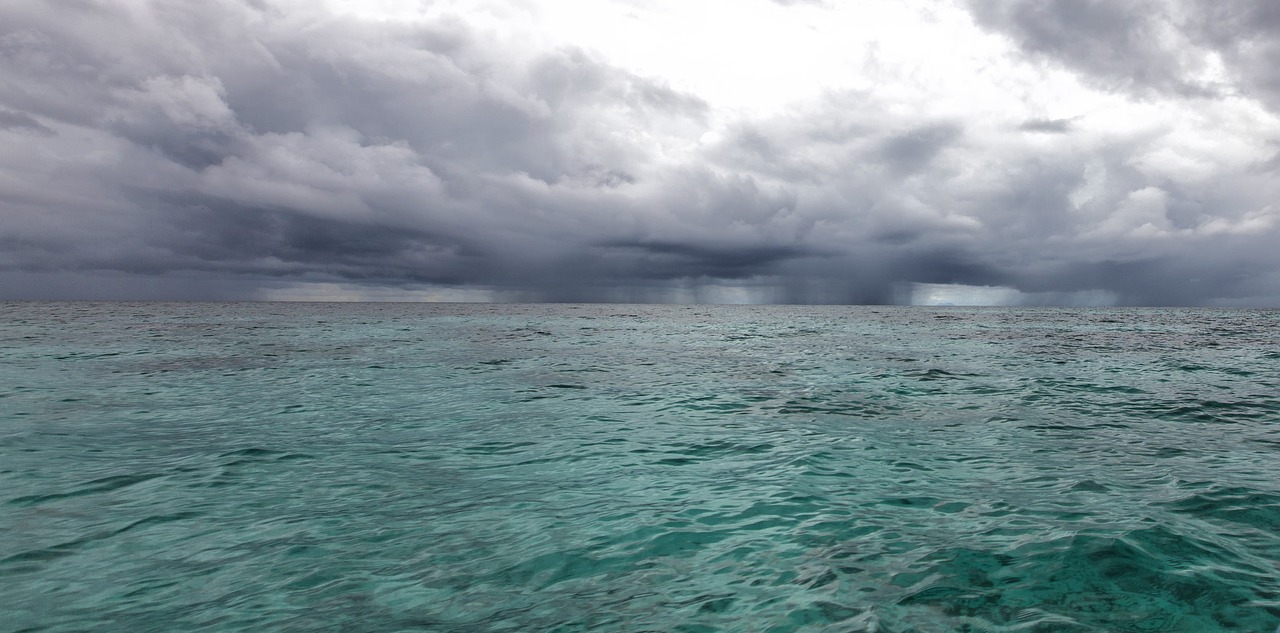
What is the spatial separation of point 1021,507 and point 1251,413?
15.0 m

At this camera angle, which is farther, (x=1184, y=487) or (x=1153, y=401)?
(x=1153, y=401)

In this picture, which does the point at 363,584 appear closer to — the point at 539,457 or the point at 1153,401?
the point at 539,457

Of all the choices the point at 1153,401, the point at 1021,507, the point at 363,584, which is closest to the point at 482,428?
the point at 363,584

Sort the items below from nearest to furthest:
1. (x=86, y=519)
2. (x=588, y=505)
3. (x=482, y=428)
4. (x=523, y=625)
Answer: (x=523, y=625)
(x=86, y=519)
(x=588, y=505)
(x=482, y=428)

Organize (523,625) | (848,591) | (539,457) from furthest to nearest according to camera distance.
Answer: (539,457), (848,591), (523,625)

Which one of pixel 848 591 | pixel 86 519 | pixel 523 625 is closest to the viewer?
pixel 523 625

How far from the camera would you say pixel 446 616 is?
259 inches

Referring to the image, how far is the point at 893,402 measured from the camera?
21.8 m

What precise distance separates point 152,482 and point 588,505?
8.41m

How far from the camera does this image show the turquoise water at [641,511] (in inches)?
268

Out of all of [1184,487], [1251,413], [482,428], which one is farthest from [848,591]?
[1251,413]

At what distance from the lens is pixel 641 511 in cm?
1024

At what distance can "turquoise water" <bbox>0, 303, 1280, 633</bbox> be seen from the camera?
6.80 metres

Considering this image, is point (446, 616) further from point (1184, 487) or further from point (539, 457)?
point (1184, 487)
